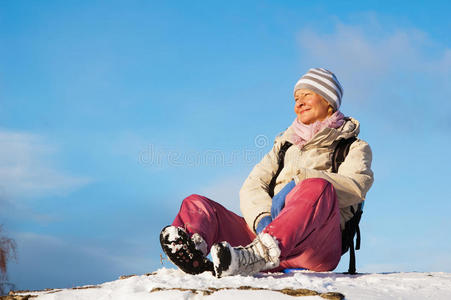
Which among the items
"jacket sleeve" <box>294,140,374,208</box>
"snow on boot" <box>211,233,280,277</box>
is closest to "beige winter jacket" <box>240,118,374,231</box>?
"jacket sleeve" <box>294,140,374,208</box>

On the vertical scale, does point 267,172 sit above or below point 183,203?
above

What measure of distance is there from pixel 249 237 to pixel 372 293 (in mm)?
1532

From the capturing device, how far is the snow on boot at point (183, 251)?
3586mm

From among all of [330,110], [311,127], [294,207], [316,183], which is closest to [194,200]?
[294,207]

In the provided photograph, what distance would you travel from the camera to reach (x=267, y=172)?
481cm

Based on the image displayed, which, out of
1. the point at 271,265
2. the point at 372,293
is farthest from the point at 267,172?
the point at 372,293

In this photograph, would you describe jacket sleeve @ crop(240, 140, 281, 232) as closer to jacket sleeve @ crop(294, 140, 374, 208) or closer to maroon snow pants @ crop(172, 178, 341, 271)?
maroon snow pants @ crop(172, 178, 341, 271)

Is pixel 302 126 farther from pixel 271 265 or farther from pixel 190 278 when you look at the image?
pixel 190 278

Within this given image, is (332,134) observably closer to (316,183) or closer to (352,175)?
(352,175)

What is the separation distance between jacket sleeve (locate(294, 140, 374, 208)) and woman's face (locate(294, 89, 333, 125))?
1.39 feet

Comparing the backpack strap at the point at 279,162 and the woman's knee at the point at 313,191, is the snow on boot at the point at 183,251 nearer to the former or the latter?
the woman's knee at the point at 313,191

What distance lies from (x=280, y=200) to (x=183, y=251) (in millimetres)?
1006

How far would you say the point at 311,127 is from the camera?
15.2ft

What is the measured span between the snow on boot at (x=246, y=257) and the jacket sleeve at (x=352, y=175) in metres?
0.80
